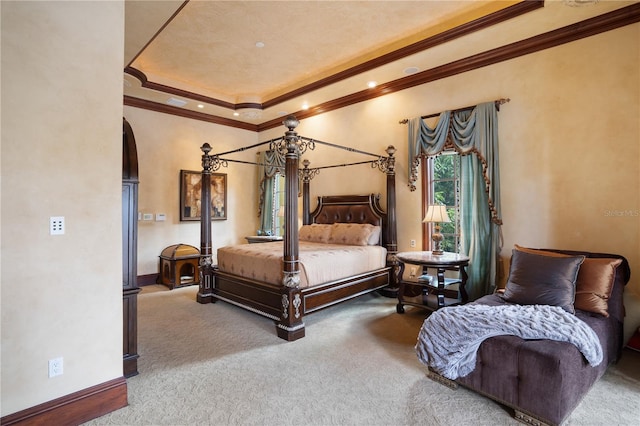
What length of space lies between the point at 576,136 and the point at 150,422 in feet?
15.1

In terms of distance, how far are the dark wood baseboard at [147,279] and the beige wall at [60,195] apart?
387 cm

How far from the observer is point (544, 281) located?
2760mm

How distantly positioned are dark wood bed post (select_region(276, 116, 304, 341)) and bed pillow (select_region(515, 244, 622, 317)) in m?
2.48

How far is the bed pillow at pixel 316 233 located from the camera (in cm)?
539

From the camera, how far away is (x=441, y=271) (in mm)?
3916

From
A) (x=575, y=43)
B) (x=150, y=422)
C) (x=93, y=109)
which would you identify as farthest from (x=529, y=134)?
(x=150, y=422)

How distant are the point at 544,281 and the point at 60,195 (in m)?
3.60

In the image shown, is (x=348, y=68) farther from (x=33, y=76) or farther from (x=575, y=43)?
(x=33, y=76)

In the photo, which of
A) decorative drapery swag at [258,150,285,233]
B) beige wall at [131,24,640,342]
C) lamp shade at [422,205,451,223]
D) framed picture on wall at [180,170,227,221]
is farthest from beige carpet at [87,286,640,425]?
decorative drapery swag at [258,150,285,233]

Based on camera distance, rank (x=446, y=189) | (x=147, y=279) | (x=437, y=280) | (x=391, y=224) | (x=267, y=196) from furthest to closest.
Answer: (x=267, y=196), (x=147, y=279), (x=391, y=224), (x=446, y=189), (x=437, y=280)

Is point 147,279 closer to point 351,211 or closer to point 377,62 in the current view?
point 351,211

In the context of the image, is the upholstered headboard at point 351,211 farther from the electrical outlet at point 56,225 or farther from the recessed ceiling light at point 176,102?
the electrical outlet at point 56,225

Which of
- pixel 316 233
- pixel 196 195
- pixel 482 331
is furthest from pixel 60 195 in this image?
pixel 196 195

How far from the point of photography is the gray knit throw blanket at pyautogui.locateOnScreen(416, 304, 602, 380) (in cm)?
219
